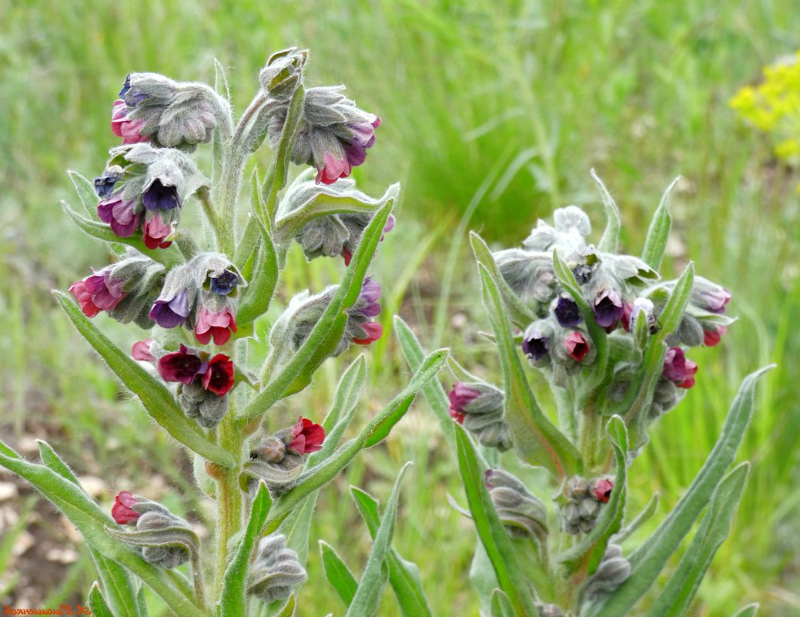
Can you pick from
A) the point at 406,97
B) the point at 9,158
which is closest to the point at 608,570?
the point at 406,97

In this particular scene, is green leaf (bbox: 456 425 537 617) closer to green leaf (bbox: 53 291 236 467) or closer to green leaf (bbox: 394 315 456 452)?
green leaf (bbox: 394 315 456 452)

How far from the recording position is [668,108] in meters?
6.09

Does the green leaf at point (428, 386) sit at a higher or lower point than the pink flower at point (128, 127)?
lower

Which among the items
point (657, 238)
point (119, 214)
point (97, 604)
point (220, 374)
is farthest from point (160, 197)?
point (657, 238)

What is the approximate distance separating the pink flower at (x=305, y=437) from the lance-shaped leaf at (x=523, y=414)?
1.19 feet

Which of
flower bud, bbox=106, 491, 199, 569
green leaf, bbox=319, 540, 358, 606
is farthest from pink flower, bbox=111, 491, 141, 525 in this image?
green leaf, bbox=319, 540, 358, 606

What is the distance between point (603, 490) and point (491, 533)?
0.74 ft

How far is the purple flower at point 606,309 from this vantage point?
164cm

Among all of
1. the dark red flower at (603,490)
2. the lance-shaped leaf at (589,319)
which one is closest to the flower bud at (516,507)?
the dark red flower at (603,490)

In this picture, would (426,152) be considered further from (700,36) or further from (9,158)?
(9,158)

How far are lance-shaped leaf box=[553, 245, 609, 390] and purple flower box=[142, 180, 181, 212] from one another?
2.13 ft

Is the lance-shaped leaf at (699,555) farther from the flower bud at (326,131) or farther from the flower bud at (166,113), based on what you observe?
the flower bud at (166,113)

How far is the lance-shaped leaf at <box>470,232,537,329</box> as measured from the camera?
1.64 meters

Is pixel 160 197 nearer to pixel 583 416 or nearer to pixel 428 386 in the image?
pixel 428 386
